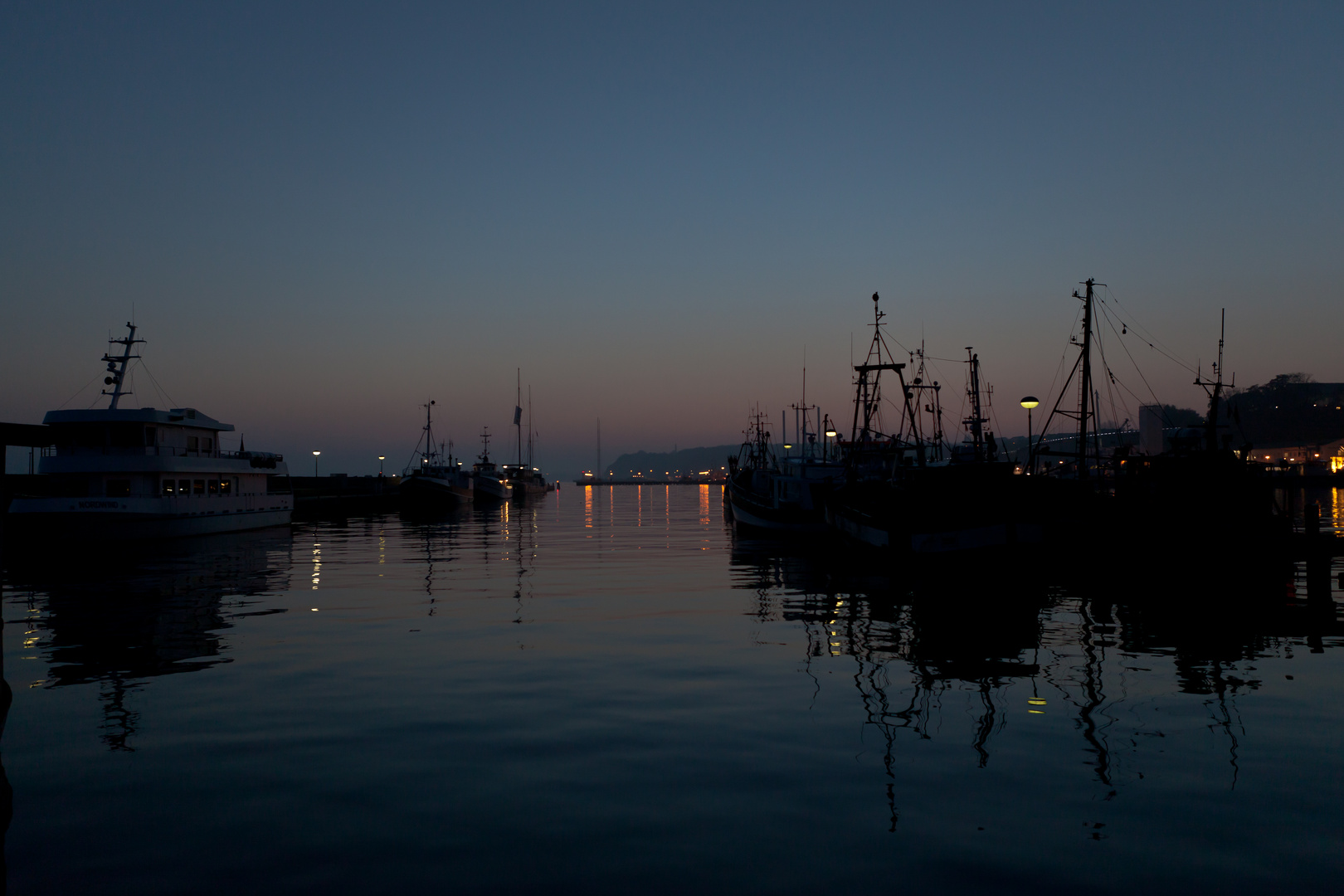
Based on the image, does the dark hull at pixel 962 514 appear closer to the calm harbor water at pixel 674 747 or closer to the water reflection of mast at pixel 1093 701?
the calm harbor water at pixel 674 747

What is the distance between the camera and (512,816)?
9648 mm

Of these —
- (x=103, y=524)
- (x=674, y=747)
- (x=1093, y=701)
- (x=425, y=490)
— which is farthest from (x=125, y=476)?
(x=425, y=490)

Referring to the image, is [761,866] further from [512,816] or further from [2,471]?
[2,471]

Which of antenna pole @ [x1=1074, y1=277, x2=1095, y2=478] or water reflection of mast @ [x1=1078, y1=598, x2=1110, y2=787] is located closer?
water reflection of mast @ [x1=1078, y1=598, x2=1110, y2=787]

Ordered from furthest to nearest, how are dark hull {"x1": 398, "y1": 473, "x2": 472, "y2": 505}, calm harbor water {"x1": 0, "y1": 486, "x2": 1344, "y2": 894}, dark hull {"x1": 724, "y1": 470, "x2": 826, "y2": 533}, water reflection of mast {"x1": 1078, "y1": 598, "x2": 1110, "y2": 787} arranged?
1. dark hull {"x1": 398, "y1": 473, "x2": 472, "y2": 505}
2. dark hull {"x1": 724, "y1": 470, "x2": 826, "y2": 533}
3. water reflection of mast {"x1": 1078, "y1": 598, "x2": 1110, "y2": 787}
4. calm harbor water {"x1": 0, "y1": 486, "x2": 1344, "y2": 894}

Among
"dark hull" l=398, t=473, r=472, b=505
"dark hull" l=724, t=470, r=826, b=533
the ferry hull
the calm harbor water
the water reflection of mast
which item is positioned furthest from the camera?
"dark hull" l=398, t=473, r=472, b=505

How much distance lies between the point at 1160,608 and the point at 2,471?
2605 centimetres

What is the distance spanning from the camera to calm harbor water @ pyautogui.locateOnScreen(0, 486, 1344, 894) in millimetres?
8469

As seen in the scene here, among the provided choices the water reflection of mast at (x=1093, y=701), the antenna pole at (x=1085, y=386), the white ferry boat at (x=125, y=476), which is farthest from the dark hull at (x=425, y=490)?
the water reflection of mast at (x=1093, y=701)

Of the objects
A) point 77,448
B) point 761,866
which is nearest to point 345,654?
point 761,866

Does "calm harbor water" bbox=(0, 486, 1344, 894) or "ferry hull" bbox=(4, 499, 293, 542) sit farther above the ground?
"ferry hull" bbox=(4, 499, 293, 542)

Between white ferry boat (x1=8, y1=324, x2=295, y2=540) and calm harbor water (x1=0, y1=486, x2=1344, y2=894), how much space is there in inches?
1035

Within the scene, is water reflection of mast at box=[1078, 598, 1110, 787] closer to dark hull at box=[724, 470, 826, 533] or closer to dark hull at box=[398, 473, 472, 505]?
dark hull at box=[724, 470, 826, 533]

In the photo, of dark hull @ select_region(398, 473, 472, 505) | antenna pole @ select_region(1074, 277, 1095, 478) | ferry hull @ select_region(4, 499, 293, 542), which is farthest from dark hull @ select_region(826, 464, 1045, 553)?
dark hull @ select_region(398, 473, 472, 505)
